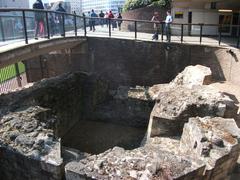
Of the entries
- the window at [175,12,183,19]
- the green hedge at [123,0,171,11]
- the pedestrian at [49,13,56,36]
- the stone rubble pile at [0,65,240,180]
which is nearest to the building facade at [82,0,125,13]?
the green hedge at [123,0,171,11]

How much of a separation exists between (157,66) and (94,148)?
18.3 feet

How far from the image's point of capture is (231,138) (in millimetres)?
6781

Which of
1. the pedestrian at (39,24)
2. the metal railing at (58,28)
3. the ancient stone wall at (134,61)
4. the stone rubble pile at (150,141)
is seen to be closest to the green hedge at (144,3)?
the metal railing at (58,28)

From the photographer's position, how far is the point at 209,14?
55.4ft

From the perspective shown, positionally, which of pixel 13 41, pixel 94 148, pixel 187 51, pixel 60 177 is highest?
pixel 13 41

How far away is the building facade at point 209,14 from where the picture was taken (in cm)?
1638

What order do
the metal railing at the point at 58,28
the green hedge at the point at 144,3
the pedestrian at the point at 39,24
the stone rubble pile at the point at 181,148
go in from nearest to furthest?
the stone rubble pile at the point at 181,148
the metal railing at the point at 58,28
the pedestrian at the point at 39,24
the green hedge at the point at 144,3

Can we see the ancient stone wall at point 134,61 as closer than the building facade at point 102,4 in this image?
Yes

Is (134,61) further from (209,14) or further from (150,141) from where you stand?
(150,141)

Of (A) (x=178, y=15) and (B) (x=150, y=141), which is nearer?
(B) (x=150, y=141)

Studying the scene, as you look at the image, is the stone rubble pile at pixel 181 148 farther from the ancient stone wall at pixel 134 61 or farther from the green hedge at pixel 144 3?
the green hedge at pixel 144 3

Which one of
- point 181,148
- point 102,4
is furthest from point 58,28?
point 102,4

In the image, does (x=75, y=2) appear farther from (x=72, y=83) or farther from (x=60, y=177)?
(x=60, y=177)

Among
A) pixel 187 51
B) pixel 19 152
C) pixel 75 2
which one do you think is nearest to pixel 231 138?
pixel 19 152
